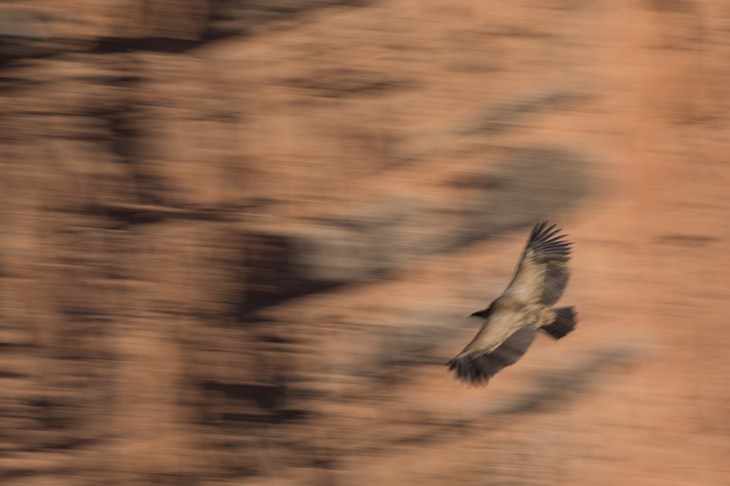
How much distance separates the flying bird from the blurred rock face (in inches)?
25.8

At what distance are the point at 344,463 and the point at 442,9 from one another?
2361 millimetres

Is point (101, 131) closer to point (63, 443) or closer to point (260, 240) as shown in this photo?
point (260, 240)

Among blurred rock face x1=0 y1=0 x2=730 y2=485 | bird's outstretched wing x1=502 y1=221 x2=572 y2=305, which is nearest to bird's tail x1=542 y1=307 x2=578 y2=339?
bird's outstretched wing x1=502 y1=221 x2=572 y2=305

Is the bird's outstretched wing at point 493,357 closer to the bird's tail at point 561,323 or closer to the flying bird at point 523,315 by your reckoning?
the flying bird at point 523,315

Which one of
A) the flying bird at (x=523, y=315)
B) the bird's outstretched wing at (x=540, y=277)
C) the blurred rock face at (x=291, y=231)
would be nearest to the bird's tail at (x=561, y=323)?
the flying bird at (x=523, y=315)

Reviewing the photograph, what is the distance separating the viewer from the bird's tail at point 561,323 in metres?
5.36

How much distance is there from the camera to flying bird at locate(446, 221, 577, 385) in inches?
206

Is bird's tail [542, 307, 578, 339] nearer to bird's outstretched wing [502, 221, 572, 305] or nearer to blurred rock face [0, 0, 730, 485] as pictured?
bird's outstretched wing [502, 221, 572, 305]

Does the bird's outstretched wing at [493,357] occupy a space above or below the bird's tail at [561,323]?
below

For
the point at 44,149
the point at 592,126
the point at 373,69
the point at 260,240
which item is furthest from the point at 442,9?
the point at 44,149

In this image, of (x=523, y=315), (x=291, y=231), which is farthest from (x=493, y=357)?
(x=291, y=231)

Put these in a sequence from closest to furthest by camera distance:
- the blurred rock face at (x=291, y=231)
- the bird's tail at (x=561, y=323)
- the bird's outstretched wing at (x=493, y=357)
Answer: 1. the bird's outstretched wing at (x=493, y=357)
2. the bird's tail at (x=561, y=323)
3. the blurred rock face at (x=291, y=231)

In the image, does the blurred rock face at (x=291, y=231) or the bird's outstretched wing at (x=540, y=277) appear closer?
the bird's outstretched wing at (x=540, y=277)

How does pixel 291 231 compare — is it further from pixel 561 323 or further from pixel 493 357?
pixel 561 323
